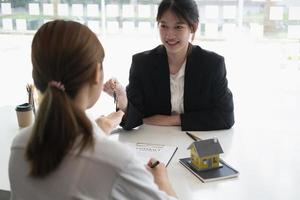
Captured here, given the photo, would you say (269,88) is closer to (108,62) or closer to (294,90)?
(294,90)

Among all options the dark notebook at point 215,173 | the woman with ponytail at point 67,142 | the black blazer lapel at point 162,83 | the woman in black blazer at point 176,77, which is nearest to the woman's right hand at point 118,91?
the woman in black blazer at point 176,77

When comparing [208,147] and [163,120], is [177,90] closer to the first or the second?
[163,120]

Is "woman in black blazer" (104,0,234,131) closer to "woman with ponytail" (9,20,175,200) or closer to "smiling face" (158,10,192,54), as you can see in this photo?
"smiling face" (158,10,192,54)

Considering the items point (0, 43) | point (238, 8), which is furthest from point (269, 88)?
point (0, 43)

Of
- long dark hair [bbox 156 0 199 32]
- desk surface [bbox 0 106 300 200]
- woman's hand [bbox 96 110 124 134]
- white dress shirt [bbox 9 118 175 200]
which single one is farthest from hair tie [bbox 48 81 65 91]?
long dark hair [bbox 156 0 199 32]

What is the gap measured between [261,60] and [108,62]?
1.60 m

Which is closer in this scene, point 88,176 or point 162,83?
point 88,176

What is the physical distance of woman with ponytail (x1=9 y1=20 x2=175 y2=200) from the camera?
83 cm

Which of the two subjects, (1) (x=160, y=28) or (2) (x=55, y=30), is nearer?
(2) (x=55, y=30)

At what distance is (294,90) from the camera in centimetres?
369

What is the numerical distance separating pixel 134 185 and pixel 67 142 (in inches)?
7.5

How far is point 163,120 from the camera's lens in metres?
1.93

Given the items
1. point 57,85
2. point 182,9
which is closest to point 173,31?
point 182,9

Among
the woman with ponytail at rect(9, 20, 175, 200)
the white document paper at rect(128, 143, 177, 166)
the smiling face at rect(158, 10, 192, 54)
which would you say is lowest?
the white document paper at rect(128, 143, 177, 166)
